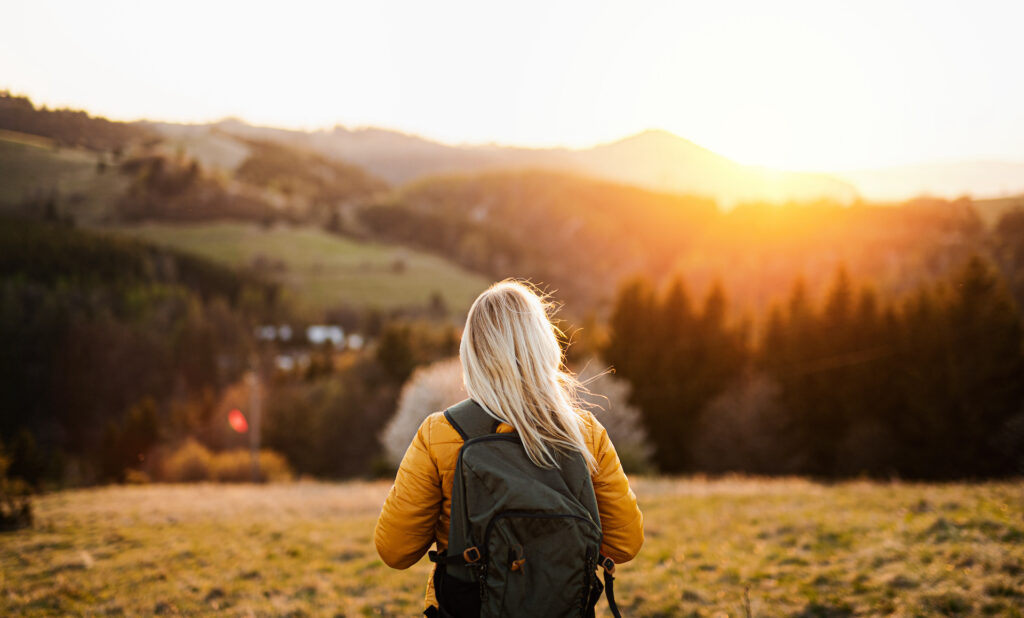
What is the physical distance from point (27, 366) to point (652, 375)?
1863 inches

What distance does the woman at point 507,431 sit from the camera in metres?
2.50

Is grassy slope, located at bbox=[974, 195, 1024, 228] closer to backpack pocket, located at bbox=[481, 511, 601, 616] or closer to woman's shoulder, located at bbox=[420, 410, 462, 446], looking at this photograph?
backpack pocket, located at bbox=[481, 511, 601, 616]

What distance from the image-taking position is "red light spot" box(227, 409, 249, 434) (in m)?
48.1

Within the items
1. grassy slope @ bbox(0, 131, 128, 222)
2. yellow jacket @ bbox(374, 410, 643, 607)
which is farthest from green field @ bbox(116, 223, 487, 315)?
yellow jacket @ bbox(374, 410, 643, 607)

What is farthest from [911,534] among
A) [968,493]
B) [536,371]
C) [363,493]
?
[363,493]

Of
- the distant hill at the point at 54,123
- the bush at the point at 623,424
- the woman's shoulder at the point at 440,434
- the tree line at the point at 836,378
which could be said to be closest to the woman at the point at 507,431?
the woman's shoulder at the point at 440,434

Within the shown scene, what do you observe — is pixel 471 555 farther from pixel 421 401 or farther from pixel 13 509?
pixel 421 401

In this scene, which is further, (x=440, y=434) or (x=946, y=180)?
(x=946, y=180)

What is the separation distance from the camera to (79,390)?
51.1 meters

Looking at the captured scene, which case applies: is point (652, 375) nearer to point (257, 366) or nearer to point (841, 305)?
point (841, 305)

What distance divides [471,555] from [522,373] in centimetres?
81

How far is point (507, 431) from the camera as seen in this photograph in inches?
97.1

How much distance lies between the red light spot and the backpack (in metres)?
51.7

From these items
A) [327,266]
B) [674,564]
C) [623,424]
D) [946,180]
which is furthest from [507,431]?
[327,266]
